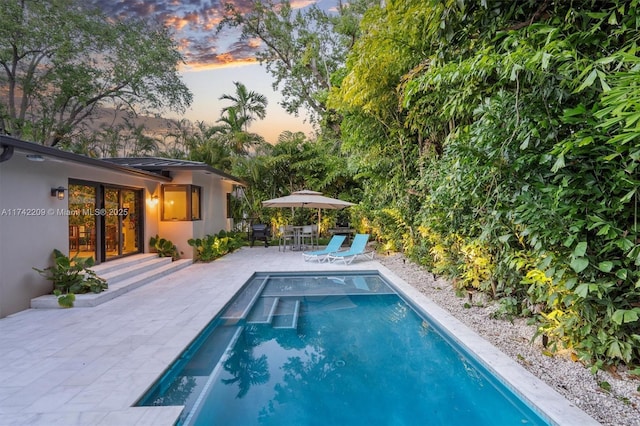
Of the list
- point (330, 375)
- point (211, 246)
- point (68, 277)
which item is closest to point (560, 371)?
point (330, 375)

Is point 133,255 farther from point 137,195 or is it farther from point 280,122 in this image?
point 280,122

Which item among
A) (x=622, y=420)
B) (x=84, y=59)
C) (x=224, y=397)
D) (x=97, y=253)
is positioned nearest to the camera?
(x=622, y=420)

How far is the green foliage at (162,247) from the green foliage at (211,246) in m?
0.55

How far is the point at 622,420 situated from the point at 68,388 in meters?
Answer: 4.90

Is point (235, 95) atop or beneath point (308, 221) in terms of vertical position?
atop

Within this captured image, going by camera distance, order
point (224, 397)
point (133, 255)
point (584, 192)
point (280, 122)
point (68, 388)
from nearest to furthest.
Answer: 1. point (584, 192)
2. point (68, 388)
3. point (224, 397)
4. point (133, 255)
5. point (280, 122)

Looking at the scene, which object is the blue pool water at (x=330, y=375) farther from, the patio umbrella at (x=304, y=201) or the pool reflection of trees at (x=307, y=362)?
the patio umbrella at (x=304, y=201)

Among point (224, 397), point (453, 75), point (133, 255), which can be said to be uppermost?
point (453, 75)

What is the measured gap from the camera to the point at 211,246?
11.2 m

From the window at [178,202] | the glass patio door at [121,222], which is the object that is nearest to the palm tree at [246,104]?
the window at [178,202]

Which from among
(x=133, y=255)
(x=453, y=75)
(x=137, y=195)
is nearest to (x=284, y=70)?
(x=137, y=195)

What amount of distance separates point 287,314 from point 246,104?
735 inches

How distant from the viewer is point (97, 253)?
320 inches

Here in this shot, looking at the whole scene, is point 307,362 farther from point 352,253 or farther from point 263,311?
point 352,253
